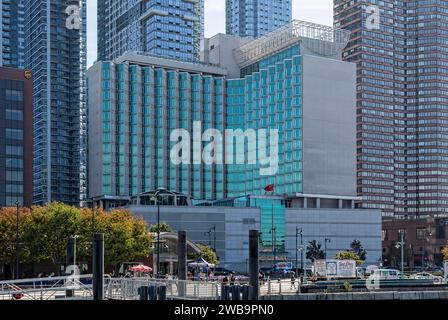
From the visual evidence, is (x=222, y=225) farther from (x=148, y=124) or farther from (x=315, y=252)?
(x=148, y=124)

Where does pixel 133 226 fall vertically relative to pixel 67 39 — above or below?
below

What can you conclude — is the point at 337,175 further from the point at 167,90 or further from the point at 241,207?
the point at 167,90

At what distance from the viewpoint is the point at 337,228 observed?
419 ft

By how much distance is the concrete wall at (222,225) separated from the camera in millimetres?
114750

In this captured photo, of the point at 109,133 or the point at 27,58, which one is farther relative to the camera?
the point at 27,58

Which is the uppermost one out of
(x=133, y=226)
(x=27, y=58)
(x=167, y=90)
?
(x=27, y=58)

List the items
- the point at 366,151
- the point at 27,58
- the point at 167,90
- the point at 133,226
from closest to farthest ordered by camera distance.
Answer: the point at 133,226
the point at 167,90
the point at 366,151
the point at 27,58

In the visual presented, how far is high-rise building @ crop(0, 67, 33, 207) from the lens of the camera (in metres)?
116

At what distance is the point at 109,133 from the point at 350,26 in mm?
80020

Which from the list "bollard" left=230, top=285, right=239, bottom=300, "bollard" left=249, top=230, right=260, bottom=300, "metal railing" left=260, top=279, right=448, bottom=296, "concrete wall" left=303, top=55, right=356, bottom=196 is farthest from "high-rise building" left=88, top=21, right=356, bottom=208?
"bollard" left=230, top=285, right=239, bottom=300

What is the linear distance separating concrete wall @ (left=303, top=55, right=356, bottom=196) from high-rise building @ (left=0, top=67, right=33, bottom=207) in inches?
2045

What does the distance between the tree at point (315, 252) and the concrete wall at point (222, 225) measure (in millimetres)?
10744
